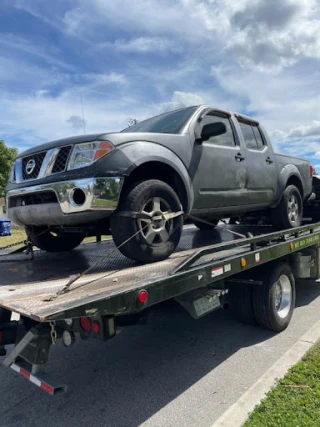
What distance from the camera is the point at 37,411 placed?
10.2 ft

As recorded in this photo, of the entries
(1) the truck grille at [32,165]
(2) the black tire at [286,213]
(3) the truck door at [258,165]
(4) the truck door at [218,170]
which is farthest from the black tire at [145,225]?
(2) the black tire at [286,213]

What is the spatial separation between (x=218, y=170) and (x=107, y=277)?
6.54 ft

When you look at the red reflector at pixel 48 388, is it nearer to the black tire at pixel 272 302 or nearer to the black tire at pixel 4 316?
the black tire at pixel 4 316

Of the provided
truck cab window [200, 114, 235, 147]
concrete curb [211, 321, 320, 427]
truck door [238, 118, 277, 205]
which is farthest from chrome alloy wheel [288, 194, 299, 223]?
concrete curb [211, 321, 320, 427]

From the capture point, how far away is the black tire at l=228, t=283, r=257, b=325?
179 inches

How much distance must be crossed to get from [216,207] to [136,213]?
145 centimetres

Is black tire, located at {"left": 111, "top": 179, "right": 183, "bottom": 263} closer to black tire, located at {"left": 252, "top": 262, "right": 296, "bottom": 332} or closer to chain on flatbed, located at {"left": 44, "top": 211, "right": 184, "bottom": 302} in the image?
chain on flatbed, located at {"left": 44, "top": 211, "right": 184, "bottom": 302}

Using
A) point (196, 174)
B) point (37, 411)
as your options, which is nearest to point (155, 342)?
point (37, 411)

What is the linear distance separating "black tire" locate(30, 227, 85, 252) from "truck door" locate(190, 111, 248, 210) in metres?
1.66

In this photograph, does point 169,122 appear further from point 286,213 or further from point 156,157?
point 286,213

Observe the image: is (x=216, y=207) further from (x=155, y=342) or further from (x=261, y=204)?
(x=155, y=342)

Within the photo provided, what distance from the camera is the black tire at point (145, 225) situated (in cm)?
335

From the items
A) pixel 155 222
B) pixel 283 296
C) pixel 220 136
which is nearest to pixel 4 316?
pixel 155 222

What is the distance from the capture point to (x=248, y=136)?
5.36 m
